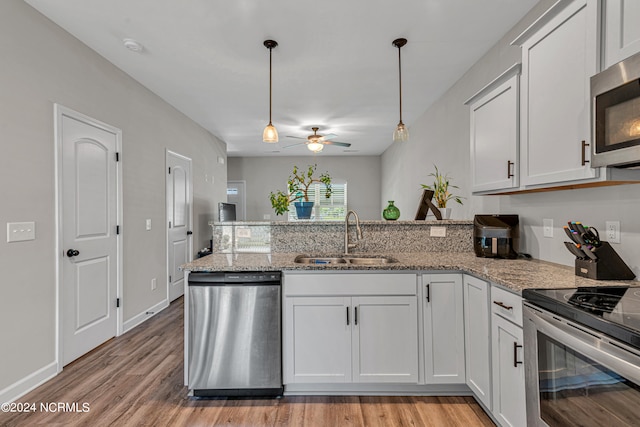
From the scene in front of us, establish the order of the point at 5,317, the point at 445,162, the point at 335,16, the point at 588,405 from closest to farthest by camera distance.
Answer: the point at 588,405 < the point at 5,317 < the point at 335,16 < the point at 445,162

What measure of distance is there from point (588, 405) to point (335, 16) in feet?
8.66

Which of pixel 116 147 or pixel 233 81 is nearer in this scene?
pixel 116 147

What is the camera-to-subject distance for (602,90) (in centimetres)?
133

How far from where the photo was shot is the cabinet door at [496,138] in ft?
6.57

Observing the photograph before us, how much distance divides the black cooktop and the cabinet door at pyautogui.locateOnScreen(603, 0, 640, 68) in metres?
0.94

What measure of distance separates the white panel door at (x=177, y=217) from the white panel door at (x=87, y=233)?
1.13 m

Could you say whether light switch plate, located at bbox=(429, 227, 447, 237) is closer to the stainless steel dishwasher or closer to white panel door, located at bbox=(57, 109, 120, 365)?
the stainless steel dishwasher

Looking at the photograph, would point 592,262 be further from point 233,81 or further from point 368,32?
point 233,81

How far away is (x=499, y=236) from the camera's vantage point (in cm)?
228

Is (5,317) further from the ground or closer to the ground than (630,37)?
closer to the ground

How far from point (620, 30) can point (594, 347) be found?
123 cm

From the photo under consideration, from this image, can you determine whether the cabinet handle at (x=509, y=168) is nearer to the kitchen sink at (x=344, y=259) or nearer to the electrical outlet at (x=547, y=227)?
the electrical outlet at (x=547, y=227)

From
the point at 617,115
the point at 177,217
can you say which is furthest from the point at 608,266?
the point at 177,217

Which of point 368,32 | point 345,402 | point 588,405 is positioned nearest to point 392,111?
point 368,32
